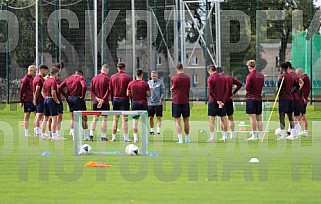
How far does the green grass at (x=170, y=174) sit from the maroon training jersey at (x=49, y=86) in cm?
155

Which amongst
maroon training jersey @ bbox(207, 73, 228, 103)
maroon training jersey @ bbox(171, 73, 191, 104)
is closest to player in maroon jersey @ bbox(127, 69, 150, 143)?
maroon training jersey @ bbox(171, 73, 191, 104)

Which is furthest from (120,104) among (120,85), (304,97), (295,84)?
(304,97)

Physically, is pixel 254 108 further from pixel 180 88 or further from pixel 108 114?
pixel 108 114

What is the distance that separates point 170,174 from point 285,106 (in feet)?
31.7

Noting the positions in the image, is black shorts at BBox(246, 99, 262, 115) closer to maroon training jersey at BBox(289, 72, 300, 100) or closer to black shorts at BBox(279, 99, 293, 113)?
black shorts at BBox(279, 99, 293, 113)

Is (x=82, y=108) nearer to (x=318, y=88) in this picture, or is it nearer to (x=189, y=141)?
(x=189, y=141)

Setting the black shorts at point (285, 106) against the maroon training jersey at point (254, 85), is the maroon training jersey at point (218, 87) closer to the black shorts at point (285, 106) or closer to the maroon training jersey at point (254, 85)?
the maroon training jersey at point (254, 85)

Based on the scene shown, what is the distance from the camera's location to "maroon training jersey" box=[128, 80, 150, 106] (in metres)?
23.3

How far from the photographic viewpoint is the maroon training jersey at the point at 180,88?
23.3 m

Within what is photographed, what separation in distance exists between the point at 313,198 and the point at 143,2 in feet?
119

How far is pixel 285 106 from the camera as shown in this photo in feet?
80.2

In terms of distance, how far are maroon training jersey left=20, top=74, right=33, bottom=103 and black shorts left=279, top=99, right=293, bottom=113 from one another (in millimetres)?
7419

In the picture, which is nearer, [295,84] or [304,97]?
[295,84]

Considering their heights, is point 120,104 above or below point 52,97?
below
